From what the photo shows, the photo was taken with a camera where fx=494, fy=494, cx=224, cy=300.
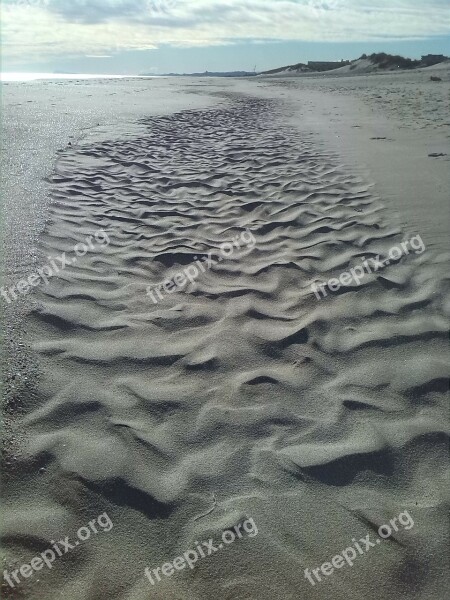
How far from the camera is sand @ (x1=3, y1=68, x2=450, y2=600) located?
2035 millimetres

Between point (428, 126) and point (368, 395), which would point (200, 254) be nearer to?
point (368, 395)

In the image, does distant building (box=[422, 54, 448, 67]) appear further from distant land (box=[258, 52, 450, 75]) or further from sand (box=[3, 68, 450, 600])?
sand (box=[3, 68, 450, 600])

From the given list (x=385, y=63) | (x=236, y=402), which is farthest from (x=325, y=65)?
(x=236, y=402)

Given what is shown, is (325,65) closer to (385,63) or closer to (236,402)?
(385,63)

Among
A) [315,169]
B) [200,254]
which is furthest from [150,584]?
[315,169]

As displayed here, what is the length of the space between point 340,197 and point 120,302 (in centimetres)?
361

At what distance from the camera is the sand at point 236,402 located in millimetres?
2035

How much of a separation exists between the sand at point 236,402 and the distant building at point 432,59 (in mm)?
35918

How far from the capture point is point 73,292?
12.8ft

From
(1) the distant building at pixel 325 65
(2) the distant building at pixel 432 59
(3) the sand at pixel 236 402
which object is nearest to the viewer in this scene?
(3) the sand at pixel 236 402

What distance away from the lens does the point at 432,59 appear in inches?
1442

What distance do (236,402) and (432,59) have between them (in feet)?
136

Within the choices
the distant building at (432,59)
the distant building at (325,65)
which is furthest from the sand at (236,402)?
the distant building at (325,65)

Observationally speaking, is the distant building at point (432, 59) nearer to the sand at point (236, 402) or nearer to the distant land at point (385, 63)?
the distant land at point (385, 63)
